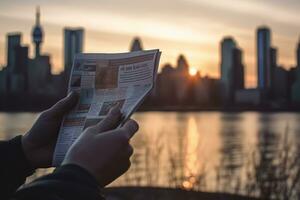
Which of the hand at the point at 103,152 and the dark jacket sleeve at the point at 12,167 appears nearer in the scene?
the hand at the point at 103,152

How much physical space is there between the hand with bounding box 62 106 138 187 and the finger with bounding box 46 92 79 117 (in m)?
0.33

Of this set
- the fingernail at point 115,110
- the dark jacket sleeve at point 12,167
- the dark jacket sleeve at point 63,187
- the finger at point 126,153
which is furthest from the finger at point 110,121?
the dark jacket sleeve at point 12,167

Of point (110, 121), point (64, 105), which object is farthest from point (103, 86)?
point (110, 121)

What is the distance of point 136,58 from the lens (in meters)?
1.77

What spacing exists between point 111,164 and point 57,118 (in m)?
0.49

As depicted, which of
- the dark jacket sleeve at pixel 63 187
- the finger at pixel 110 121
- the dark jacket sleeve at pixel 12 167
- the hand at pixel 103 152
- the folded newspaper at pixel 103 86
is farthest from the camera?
the dark jacket sleeve at pixel 12 167

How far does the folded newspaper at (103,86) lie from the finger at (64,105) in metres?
0.02

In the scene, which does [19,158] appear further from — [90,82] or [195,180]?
[195,180]

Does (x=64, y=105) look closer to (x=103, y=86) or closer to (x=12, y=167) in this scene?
(x=103, y=86)

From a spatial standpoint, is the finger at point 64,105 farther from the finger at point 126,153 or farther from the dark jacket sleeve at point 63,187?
the dark jacket sleeve at point 63,187

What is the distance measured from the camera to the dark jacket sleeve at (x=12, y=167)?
1801 millimetres

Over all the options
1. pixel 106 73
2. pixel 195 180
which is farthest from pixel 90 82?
pixel 195 180

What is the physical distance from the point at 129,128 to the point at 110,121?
0.08 meters

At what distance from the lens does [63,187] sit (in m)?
1.24
